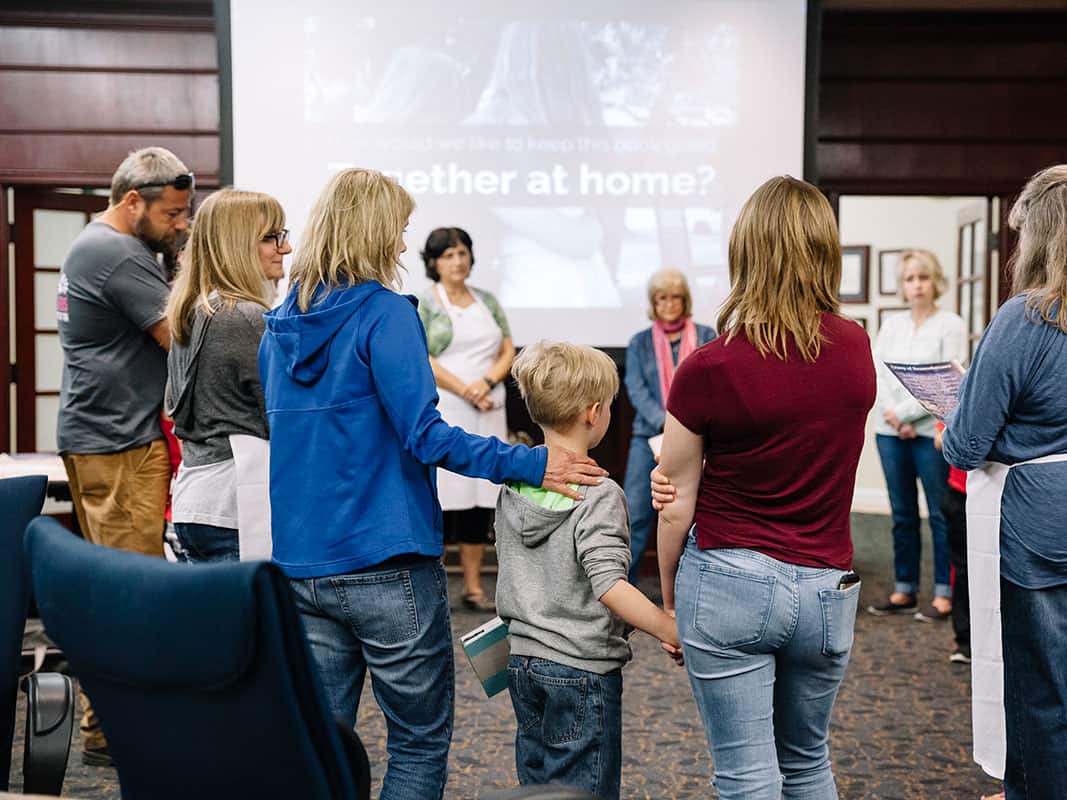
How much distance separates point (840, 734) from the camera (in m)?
3.33

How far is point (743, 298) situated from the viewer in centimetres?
174

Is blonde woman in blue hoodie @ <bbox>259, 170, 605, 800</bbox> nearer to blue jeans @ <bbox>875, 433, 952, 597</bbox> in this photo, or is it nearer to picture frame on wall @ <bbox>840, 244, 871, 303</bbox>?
blue jeans @ <bbox>875, 433, 952, 597</bbox>

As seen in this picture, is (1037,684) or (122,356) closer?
(1037,684)

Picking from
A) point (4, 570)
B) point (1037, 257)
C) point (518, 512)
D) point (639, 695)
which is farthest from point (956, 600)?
point (4, 570)

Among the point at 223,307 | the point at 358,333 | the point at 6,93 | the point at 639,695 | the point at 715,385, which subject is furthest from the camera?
the point at 6,93

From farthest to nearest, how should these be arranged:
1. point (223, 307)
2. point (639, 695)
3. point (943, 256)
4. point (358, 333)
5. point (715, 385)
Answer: point (943, 256), point (639, 695), point (223, 307), point (358, 333), point (715, 385)

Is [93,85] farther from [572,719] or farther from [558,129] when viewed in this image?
[572,719]

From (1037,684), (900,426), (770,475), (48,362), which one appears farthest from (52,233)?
(1037,684)

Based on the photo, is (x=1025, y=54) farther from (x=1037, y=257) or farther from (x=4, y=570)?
(x=4, y=570)

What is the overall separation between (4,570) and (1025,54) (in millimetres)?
5846

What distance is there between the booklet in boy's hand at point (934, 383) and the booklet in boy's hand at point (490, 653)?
98cm

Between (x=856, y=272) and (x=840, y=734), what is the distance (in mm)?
5839

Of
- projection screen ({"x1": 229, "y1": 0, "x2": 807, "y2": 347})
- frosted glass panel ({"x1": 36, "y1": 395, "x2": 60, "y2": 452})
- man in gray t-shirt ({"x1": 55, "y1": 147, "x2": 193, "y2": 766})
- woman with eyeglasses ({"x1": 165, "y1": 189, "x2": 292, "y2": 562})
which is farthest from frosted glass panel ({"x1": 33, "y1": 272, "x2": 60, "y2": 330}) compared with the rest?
woman with eyeglasses ({"x1": 165, "y1": 189, "x2": 292, "y2": 562})

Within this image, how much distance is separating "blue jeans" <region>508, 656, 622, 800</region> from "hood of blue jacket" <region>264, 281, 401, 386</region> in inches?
23.4
